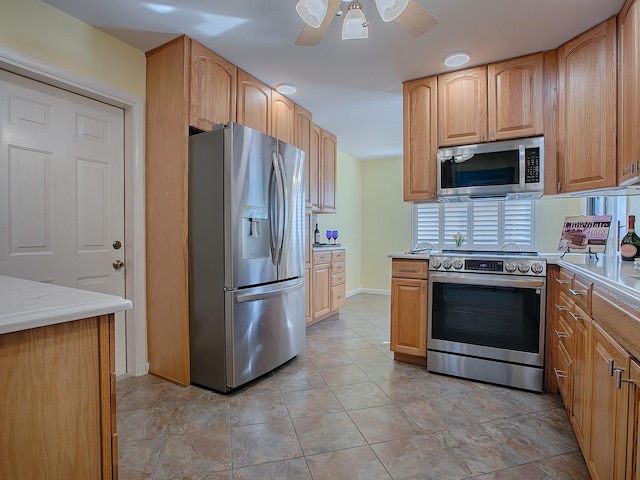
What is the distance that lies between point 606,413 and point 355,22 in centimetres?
193

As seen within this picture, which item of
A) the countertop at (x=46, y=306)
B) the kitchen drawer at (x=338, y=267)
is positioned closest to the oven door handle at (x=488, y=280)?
the kitchen drawer at (x=338, y=267)

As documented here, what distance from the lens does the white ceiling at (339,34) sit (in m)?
1.95

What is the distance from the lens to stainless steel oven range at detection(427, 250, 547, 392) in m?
2.28

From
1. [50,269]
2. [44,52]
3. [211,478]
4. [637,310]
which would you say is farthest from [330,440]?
[44,52]

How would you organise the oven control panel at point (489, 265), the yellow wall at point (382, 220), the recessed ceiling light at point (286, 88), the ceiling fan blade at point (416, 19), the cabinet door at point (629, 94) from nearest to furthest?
the ceiling fan blade at point (416, 19) < the cabinet door at point (629, 94) < the oven control panel at point (489, 265) < the recessed ceiling light at point (286, 88) < the yellow wall at point (382, 220)

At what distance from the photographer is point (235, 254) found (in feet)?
7.16

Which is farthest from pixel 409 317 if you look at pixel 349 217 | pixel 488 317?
pixel 349 217

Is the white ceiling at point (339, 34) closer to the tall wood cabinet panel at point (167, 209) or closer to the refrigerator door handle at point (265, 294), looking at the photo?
the tall wood cabinet panel at point (167, 209)

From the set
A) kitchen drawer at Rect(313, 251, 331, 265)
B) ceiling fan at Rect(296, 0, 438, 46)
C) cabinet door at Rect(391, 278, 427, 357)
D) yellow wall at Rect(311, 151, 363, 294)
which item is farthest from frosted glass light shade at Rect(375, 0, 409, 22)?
yellow wall at Rect(311, 151, 363, 294)

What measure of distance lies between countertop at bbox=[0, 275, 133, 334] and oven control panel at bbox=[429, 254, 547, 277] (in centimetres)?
222

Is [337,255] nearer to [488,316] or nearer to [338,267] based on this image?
[338,267]

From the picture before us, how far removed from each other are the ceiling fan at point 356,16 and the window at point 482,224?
2.79 meters

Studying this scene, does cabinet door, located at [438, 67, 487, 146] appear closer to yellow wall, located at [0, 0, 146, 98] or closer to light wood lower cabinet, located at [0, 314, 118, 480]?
yellow wall, located at [0, 0, 146, 98]

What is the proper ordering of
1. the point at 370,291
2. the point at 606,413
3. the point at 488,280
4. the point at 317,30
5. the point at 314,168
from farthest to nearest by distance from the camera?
the point at 370,291 < the point at 314,168 < the point at 488,280 < the point at 317,30 < the point at 606,413
